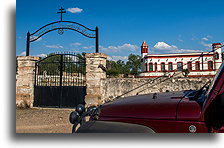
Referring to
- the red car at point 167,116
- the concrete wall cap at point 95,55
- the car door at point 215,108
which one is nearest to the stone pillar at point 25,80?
the concrete wall cap at point 95,55

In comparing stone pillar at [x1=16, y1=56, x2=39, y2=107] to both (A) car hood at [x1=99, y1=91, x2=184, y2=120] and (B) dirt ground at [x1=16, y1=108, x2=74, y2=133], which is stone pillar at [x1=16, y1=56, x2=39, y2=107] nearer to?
(B) dirt ground at [x1=16, y1=108, x2=74, y2=133]

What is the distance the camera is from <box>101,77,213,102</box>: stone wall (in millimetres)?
8211

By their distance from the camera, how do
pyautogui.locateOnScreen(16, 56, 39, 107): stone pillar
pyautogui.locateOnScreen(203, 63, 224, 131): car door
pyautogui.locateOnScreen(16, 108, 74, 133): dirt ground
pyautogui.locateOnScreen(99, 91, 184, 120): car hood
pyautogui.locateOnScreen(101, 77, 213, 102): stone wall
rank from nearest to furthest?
pyautogui.locateOnScreen(203, 63, 224, 131): car door → pyautogui.locateOnScreen(99, 91, 184, 120): car hood → pyautogui.locateOnScreen(16, 108, 74, 133): dirt ground → pyautogui.locateOnScreen(101, 77, 213, 102): stone wall → pyautogui.locateOnScreen(16, 56, 39, 107): stone pillar

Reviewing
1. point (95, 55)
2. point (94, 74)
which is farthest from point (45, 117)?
point (95, 55)

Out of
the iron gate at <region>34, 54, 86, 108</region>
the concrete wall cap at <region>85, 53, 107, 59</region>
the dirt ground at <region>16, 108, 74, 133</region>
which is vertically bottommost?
the dirt ground at <region>16, 108, 74, 133</region>

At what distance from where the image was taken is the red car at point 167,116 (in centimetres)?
156

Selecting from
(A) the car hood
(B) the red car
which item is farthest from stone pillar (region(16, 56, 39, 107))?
(A) the car hood

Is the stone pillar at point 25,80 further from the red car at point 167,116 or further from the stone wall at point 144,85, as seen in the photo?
the red car at point 167,116

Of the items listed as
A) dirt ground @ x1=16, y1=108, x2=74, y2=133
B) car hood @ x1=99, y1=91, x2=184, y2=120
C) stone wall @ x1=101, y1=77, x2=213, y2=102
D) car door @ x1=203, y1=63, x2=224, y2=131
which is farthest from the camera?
stone wall @ x1=101, y1=77, x2=213, y2=102

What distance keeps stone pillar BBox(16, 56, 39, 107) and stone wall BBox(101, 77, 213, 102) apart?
10.3 feet

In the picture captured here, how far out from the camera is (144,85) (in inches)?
336

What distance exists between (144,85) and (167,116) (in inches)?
273

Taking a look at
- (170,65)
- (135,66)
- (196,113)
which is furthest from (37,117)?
(135,66)
